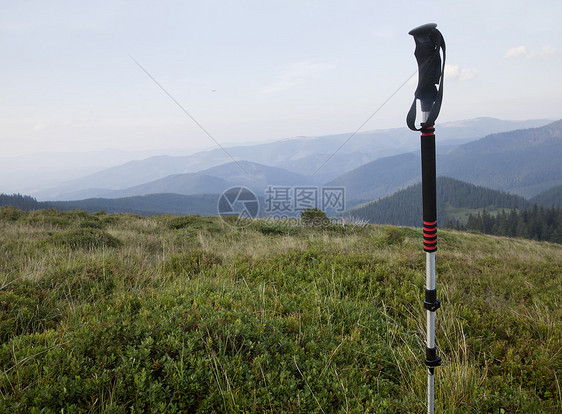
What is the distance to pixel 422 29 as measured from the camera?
2396mm

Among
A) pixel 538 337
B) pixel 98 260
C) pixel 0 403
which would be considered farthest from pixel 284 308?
pixel 98 260

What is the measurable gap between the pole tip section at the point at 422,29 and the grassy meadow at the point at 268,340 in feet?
10.5

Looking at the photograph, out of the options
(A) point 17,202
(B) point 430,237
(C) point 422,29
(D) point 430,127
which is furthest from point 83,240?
(A) point 17,202

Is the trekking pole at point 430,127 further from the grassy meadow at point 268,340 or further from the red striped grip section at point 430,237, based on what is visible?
the grassy meadow at point 268,340

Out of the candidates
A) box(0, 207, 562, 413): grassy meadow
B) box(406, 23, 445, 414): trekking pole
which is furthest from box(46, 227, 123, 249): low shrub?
box(406, 23, 445, 414): trekking pole

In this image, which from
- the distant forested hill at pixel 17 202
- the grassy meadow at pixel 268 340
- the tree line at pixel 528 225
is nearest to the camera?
the grassy meadow at pixel 268 340

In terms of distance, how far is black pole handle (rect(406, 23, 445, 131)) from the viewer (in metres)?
2.39

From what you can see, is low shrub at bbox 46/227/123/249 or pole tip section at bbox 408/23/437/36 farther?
low shrub at bbox 46/227/123/249

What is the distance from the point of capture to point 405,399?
273cm

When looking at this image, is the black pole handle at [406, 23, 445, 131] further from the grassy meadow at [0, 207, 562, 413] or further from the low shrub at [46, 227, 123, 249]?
the low shrub at [46, 227, 123, 249]

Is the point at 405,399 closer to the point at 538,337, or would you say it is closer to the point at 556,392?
the point at 556,392

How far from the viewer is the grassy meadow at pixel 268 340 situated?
2.60m

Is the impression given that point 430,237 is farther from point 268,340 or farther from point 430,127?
point 268,340

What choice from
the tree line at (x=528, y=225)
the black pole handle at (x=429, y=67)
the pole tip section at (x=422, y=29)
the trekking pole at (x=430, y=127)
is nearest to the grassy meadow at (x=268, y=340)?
the trekking pole at (x=430, y=127)
